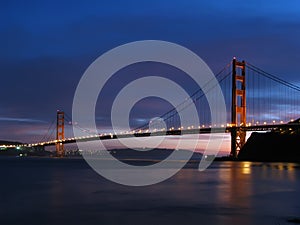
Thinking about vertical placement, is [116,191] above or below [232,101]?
below

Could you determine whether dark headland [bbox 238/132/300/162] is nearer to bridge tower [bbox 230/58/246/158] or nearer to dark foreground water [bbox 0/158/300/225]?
bridge tower [bbox 230/58/246/158]

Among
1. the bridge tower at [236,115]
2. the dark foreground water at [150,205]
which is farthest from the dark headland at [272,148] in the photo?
the dark foreground water at [150,205]

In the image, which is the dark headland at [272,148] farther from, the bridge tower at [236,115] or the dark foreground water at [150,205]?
the dark foreground water at [150,205]

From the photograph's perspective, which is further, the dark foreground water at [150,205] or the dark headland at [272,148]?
the dark headland at [272,148]

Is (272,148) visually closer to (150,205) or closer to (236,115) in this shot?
(236,115)

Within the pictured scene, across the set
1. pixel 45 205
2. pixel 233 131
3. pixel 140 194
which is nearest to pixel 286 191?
pixel 140 194

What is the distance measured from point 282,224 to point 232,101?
56302 millimetres

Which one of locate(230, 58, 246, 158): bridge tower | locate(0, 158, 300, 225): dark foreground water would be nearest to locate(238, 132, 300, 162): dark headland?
locate(230, 58, 246, 158): bridge tower

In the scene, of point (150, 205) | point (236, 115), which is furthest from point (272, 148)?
A: point (150, 205)

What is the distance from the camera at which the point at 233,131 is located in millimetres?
67625

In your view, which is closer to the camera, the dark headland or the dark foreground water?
the dark foreground water

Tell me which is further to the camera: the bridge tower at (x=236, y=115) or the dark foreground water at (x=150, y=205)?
the bridge tower at (x=236, y=115)

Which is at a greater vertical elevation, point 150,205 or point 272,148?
point 272,148

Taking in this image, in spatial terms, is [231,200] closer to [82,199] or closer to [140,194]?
[140,194]
